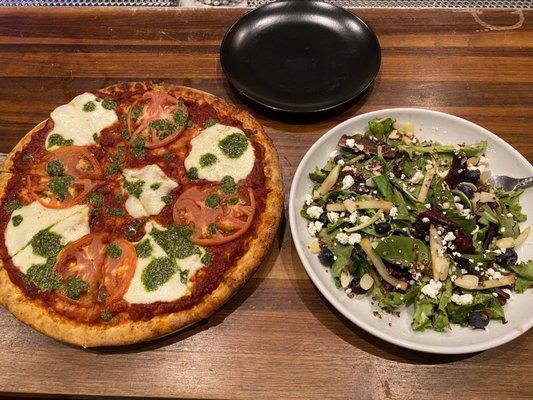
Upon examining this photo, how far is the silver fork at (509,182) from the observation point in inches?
110

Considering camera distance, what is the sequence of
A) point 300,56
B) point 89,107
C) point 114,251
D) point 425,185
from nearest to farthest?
point 114,251 < point 425,185 < point 89,107 < point 300,56

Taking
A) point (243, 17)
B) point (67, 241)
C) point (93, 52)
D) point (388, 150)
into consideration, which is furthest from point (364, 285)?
point (93, 52)

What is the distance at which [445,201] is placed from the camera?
264cm

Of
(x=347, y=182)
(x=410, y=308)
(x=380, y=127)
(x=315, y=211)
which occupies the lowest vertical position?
(x=410, y=308)

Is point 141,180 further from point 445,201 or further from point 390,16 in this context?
point 390,16

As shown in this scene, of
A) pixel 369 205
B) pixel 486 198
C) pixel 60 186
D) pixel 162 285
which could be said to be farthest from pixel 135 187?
pixel 486 198

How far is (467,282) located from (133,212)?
5.91ft

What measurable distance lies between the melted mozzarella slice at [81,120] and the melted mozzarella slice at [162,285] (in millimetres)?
929

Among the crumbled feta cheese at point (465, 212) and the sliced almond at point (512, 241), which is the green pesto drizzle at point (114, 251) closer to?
the crumbled feta cheese at point (465, 212)

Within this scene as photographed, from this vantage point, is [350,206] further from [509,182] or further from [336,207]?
[509,182]

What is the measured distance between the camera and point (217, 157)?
2.90 metres

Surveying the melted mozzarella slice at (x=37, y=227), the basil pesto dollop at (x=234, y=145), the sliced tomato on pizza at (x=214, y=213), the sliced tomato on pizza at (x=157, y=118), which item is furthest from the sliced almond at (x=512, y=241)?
the melted mozzarella slice at (x=37, y=227)

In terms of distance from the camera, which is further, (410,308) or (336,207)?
(336,207)

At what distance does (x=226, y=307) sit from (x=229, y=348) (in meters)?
0.23
